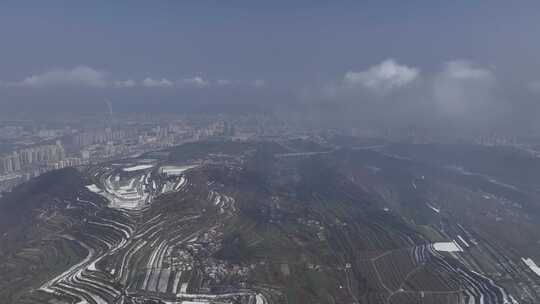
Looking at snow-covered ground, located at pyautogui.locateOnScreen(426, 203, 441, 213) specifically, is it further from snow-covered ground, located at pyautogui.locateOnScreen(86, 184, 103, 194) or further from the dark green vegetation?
snow-covered ground, located at pyautogui.locateOnScreen(86, 184, 103, 194)

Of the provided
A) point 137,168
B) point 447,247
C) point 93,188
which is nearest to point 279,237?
point 447,247

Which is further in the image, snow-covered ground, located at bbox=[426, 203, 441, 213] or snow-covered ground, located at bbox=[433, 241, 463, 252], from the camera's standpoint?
snow-covered ground, located at bbox=[426, 203, 441, 213]

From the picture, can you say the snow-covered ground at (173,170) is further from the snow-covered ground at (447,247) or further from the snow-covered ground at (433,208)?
the snow-covered ground at (447,247)

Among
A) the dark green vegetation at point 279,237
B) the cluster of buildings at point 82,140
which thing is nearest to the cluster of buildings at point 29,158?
the cluster of buildings at point 82,140

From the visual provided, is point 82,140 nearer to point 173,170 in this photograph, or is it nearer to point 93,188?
point 173,170

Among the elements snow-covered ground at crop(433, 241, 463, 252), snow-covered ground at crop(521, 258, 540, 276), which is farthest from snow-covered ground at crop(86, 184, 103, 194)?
snow-covered ground at crop(521, 258, 540, 276)

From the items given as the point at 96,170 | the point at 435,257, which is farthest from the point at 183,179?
the point at 435,257
